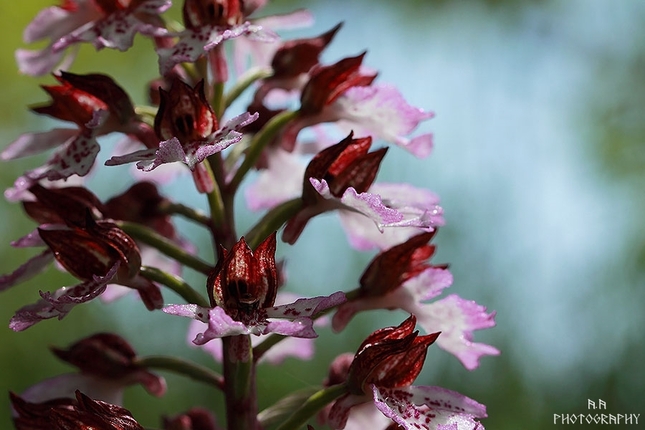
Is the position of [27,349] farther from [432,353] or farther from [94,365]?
[94,365]

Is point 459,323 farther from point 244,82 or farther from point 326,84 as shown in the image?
point 244,82

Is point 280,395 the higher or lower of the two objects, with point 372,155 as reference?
higher

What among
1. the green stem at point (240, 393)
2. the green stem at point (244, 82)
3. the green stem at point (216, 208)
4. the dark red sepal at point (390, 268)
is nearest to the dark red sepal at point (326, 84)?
the green stem at point (244, 82)

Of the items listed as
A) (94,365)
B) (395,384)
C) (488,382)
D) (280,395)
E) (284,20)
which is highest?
(488,382)

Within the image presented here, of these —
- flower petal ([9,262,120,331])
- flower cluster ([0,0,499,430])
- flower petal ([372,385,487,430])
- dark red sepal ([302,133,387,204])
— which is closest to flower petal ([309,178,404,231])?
flower cluster ([0,0,499,430])

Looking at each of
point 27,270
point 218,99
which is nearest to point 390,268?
point 218,99

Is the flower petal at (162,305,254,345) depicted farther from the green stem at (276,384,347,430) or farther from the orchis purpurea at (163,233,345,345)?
the green stem at (276,384,347,430)

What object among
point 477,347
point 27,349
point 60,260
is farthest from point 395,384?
point 27,349
